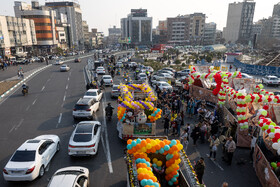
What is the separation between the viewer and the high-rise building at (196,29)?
128 metres

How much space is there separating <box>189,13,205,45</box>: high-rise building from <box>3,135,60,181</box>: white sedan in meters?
133

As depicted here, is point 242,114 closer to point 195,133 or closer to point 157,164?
point 195,133

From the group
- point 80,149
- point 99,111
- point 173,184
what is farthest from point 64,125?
point 173,184

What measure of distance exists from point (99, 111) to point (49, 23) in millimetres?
74213

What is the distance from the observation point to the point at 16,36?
62.2 m

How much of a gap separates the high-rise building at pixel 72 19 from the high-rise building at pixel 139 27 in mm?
31681

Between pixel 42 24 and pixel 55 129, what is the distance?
75249mm

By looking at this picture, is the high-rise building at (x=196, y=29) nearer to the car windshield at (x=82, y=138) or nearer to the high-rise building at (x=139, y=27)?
the high-rise building at (x=139, y=27)

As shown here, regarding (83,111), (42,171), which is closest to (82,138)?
(42,171)

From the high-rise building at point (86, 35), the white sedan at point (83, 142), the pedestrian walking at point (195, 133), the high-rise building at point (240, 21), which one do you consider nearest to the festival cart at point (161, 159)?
the white sedan at point (83, 142)

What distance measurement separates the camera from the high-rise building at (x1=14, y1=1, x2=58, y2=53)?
75.8m

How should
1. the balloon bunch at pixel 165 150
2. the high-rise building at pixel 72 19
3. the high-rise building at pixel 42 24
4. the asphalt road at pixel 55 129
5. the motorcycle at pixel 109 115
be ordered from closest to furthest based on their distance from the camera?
1. the balloon bunch at pixel 165 150
2. the asphalt road at pixel 55 129
3. the motorcycle at pixel 109 115
4. the high-rise building at pixel 42 24
5. the high-rise building at pixel 72 19

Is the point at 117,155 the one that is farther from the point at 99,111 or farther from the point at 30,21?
the point at 30,21

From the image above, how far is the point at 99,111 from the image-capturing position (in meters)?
17.8
